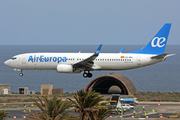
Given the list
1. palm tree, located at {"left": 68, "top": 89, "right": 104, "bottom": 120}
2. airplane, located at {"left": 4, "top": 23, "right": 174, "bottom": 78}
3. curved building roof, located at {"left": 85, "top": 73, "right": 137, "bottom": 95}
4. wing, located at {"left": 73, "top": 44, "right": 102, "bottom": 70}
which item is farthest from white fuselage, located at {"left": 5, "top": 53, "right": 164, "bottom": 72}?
palm tree, located at {"left": 68, "top": 89, "right": 104, "bottom": 120}

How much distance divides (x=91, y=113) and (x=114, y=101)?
31.5 m

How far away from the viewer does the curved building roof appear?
86875 mm

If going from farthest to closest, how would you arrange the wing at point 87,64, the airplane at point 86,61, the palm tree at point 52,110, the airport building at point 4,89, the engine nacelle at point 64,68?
1. the airport building at point 4,89
2. the airplane at point 86,61
3. the engine nacelle at point 64,68
4. the wing at point 87,64
5. the palm tree at point 52,110

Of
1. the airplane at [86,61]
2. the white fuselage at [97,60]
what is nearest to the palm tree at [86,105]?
the airplane at [86,61]

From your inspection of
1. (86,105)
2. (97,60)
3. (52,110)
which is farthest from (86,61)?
(52,110)

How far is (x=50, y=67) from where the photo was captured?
67.8m

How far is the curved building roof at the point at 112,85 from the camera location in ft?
285

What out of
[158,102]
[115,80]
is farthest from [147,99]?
[115,80]

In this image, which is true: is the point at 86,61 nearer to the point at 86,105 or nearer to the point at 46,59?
the point at 46,59

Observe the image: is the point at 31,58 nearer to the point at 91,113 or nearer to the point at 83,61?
the point at 83,61

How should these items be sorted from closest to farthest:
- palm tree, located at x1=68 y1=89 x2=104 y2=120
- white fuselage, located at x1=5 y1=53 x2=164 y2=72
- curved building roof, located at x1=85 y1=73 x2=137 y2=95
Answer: palm tree, located at x1=68 y1=89 x2=104 y2=120 → white fuselage, located at x1=5 y1=53 x2=164 y2=72 → curved building roof, located at x1=85 y1=73 x2=137 y2=95
